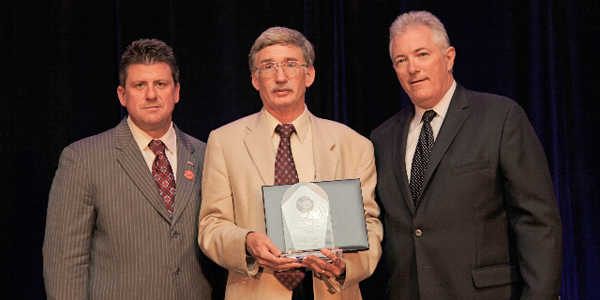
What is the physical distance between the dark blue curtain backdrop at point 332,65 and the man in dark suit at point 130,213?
2.51ft

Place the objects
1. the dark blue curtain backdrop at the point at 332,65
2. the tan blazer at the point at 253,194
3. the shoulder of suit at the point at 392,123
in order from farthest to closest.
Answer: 1. the dark blue curtain backdrop at the point at 332,65
2. the shoulder of suit at the point at 392,123
3. the tan blazer at the point at 253,194

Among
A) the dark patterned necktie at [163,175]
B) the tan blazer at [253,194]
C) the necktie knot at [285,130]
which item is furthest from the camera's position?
the dark patterned necktie at [163,175]

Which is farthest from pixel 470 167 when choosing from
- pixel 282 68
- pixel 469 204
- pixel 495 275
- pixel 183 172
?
pixel 183 172

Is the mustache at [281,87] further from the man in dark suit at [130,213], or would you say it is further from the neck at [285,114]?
the man in dark suit at [130,213]

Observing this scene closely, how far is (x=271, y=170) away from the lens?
2.28 metres

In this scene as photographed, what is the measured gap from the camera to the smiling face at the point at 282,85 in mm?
2352

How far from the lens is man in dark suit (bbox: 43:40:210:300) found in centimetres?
235

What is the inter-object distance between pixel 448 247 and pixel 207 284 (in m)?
1.14

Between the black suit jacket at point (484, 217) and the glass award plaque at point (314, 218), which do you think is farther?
the black suit jacket at point (484, 217)

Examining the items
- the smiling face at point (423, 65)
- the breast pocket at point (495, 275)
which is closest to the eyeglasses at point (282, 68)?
the smiling face at point (423, 65)

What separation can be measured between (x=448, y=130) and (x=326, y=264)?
83 cm

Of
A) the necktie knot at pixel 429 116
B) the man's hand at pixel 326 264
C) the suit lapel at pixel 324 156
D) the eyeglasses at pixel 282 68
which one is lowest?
the man's hand at pixel 326 264

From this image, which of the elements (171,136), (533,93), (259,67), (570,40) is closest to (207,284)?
(171,136)

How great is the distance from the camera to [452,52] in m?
2.51
